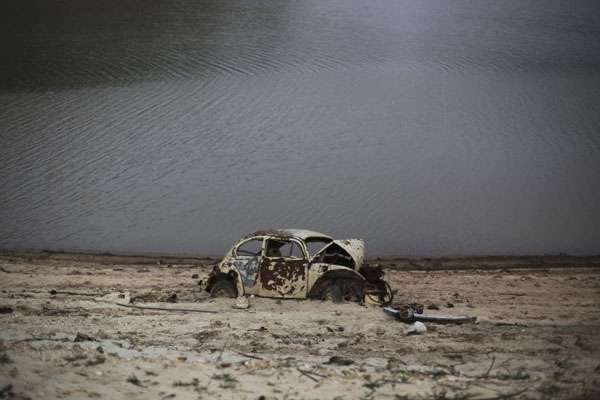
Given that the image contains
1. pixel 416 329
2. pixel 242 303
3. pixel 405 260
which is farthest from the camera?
pixel 405 260

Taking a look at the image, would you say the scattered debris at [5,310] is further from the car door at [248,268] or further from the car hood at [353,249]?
the car hood at [353,249]

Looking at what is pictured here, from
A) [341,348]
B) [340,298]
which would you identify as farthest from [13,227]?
[341,348]

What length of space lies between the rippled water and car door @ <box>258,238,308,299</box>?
494 cm

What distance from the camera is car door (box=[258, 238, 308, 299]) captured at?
1207 centimetres

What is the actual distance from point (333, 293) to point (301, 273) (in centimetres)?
64

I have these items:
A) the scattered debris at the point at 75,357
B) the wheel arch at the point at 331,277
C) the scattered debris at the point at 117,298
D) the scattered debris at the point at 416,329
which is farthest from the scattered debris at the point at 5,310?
the scattered debris at the point at 416,329

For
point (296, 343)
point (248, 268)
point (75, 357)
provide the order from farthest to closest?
point (248, 268), point (296, 343), point (75, 357)

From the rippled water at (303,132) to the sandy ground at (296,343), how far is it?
3955mm

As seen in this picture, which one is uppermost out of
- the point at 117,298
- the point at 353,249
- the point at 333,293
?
the point at 353,249

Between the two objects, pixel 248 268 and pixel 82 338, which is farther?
pixel 248 268

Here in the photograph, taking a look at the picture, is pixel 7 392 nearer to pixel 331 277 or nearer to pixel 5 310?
pixel 5 310

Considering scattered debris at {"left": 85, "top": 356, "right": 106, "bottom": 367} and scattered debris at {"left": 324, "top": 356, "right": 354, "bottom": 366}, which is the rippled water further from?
scattered debris at {"left": 85, "top": 356, "right": 106, "bottom": 367}

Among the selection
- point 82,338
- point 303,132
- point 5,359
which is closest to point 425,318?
point 82,338

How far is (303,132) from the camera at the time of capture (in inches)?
920
